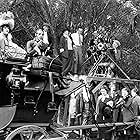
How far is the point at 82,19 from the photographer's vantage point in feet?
50.5

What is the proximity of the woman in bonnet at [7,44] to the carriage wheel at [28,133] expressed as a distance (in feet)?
4.24

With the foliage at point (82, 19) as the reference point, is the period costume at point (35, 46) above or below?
below

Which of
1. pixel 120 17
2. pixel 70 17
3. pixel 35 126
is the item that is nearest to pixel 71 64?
pixel 35 126

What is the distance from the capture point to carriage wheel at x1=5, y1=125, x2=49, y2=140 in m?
5.91

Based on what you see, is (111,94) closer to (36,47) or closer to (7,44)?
(36,47)

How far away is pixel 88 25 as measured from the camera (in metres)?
15.3

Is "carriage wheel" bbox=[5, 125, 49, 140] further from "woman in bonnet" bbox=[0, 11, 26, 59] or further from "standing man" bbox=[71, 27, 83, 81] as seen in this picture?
"standing man" bbox=[71, 27, 83, 81]

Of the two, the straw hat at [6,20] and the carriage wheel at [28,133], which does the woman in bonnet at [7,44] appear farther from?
the carriage wheel at [28,133]

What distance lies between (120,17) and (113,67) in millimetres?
5358

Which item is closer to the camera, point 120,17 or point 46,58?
point 46,58

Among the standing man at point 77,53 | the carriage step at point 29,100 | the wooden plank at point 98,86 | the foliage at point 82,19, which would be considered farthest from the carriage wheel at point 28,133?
the foliage at point 82,19

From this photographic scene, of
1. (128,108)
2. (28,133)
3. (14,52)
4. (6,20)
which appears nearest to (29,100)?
(28,133)

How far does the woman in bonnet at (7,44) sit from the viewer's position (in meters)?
5.91

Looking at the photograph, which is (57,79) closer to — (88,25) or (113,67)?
(113,67)
